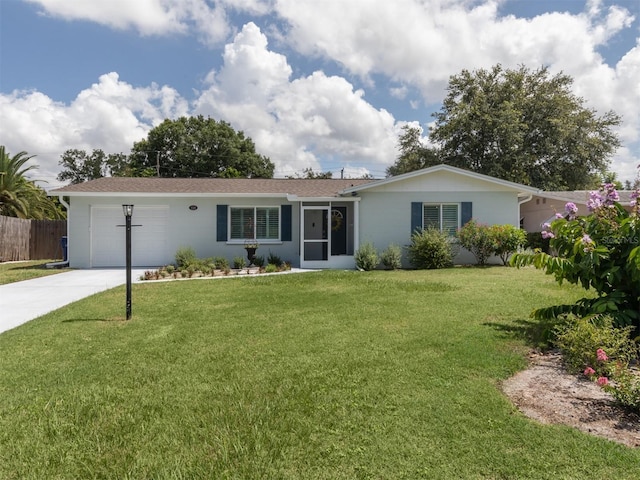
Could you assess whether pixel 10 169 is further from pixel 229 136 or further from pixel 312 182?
pixel 229 136

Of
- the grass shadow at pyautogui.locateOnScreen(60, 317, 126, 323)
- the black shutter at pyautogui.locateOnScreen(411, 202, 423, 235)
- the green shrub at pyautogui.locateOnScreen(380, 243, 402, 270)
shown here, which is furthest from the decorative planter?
the grass shadow at pyautogui.locateOnScreen(60, 317, 126, 323)

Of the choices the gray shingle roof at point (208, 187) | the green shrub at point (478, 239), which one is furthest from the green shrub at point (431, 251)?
the gray shingle roof at point (208, 187)

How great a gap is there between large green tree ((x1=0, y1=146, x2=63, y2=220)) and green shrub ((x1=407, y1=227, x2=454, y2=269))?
20.1 meters

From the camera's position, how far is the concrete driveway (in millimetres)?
6680

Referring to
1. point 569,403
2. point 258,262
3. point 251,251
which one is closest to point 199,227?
point 251,251

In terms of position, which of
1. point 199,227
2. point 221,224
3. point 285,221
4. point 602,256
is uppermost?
point 285,221

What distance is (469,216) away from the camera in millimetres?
13641

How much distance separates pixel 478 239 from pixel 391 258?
3.17m

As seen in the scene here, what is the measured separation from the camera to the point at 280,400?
3232 millimetres

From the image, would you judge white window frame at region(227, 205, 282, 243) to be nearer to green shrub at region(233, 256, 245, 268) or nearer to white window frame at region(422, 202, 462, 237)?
green shrub at region(233, 256, 245, 268)

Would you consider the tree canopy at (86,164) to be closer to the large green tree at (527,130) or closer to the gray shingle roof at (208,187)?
the gray shingle roof at (208,187)

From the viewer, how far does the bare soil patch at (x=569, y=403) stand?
2.80 m

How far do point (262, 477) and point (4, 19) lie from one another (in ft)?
47.6

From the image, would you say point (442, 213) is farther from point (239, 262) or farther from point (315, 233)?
point (239, 262)
